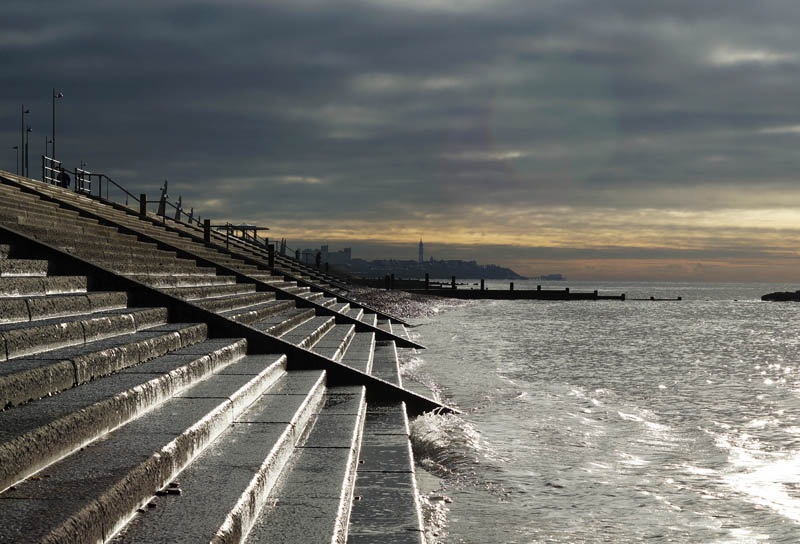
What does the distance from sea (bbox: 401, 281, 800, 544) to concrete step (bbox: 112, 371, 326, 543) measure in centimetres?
108

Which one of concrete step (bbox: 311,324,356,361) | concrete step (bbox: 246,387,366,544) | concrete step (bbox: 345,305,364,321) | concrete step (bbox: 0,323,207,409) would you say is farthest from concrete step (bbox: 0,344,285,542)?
concrete step (bbox: 345,305,364,321)

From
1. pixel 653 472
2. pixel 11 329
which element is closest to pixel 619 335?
pixel 653 472

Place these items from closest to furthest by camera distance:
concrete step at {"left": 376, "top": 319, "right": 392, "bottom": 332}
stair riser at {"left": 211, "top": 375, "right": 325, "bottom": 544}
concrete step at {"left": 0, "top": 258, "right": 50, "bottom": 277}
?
stair riser at {"left": 211, "top": 375, "right": 325, "bottom": 544} → concrete step at {"left": 0, "top": 258, "right": 50, "bottom": 277} → concrete step at {"left": 376, "top": 319, "right": 392, "bottom": 332}

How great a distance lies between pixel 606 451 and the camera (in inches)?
250

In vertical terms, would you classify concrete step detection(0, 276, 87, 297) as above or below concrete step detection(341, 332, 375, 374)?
above

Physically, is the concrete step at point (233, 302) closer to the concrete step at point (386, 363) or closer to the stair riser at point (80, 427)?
the concrete step at point (386, 363)

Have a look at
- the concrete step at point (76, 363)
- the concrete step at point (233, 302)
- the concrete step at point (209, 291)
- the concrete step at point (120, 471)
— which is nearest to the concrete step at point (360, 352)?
the concrete step at point (233, 302)

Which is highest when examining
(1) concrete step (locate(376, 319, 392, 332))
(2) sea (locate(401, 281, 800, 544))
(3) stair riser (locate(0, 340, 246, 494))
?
(3) stair riser (locate(0, 340, 246, 494))

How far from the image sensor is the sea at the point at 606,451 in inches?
175

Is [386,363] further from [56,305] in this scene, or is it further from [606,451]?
[56,305]

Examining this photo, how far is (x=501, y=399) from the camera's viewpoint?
8938mm

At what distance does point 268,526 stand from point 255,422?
1417mm

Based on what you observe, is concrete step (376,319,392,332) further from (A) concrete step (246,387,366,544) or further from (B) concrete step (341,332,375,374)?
(A) concrete step (246,387,366,544)

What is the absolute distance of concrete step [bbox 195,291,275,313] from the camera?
354 inches
